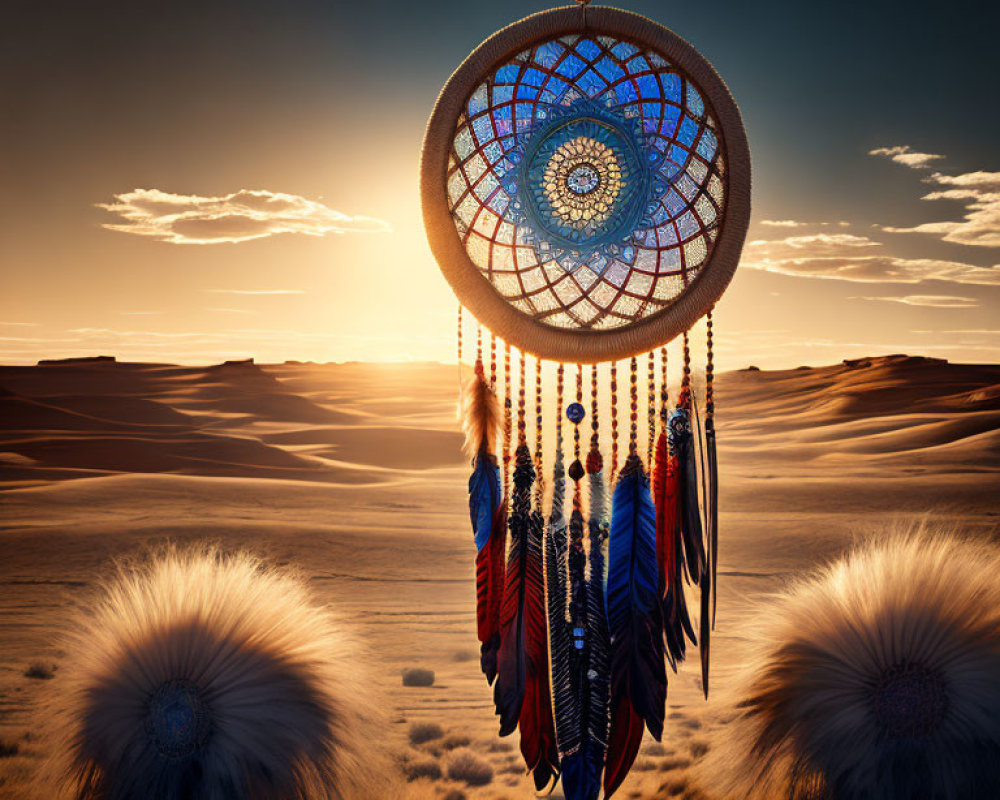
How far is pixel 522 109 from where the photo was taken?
6.90 ft

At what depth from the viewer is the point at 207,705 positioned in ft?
6.83

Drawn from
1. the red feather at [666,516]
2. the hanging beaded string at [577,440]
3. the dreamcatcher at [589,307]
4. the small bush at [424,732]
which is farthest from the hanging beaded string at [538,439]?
the small bush at [424,732]

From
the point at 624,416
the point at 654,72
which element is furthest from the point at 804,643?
the point at 654,72

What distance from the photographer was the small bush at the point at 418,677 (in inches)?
147

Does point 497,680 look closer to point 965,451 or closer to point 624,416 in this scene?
point 624,416

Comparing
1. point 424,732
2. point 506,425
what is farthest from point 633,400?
point 424,732

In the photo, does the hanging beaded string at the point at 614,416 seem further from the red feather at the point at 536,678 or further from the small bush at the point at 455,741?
the small bush at the point at 455,741

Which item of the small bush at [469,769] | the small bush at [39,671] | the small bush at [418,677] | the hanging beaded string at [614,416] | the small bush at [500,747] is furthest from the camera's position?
the small bush at [39,671]

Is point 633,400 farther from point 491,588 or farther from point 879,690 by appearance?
point 879,690

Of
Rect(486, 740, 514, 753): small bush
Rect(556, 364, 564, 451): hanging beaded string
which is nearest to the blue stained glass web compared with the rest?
Rect(556, 364, 564, 451): hanging beaded string

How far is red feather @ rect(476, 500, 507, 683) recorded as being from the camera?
2.30 meters

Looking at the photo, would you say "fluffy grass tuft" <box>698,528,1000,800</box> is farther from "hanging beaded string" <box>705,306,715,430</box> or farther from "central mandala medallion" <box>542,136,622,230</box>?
"central mandala medallion" <box>542,136,622,230</box>

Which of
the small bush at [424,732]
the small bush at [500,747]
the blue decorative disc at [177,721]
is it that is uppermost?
the blue decorative disc at [177,721]

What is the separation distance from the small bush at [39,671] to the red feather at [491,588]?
3.07m
